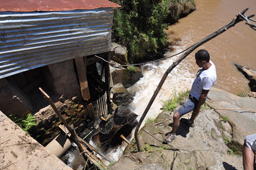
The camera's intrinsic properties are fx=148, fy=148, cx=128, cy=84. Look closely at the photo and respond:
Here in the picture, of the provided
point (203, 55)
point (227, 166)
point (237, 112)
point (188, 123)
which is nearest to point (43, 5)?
point (203, 55)

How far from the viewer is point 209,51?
445 inches

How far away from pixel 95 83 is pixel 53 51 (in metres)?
3.07

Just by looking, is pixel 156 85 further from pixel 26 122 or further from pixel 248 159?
pixel 26 122

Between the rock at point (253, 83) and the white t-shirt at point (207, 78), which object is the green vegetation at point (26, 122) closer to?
the white t-shirt at point (207, 78)

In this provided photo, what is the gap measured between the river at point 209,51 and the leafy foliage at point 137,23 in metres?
1.53

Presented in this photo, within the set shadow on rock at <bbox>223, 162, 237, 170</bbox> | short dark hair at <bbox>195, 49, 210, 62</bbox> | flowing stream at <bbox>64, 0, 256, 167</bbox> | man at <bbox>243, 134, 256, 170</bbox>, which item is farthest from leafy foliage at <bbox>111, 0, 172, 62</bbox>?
man at <bbox>243, 134, 256, 170</bbox>

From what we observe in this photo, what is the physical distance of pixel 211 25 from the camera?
44.9 feet

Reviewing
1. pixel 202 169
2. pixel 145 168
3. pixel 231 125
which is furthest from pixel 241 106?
pixel 145 168

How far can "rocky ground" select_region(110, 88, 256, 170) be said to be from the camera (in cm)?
329

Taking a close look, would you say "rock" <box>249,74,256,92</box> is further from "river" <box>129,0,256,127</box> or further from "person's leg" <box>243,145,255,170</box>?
"person's leg" <box>243,145,255,170</box>

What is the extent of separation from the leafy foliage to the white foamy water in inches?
53.2

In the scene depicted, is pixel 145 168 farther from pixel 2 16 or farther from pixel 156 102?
pixel 156 102

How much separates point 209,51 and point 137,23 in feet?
20.3

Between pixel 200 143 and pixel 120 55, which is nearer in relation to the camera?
pixel 200 143
